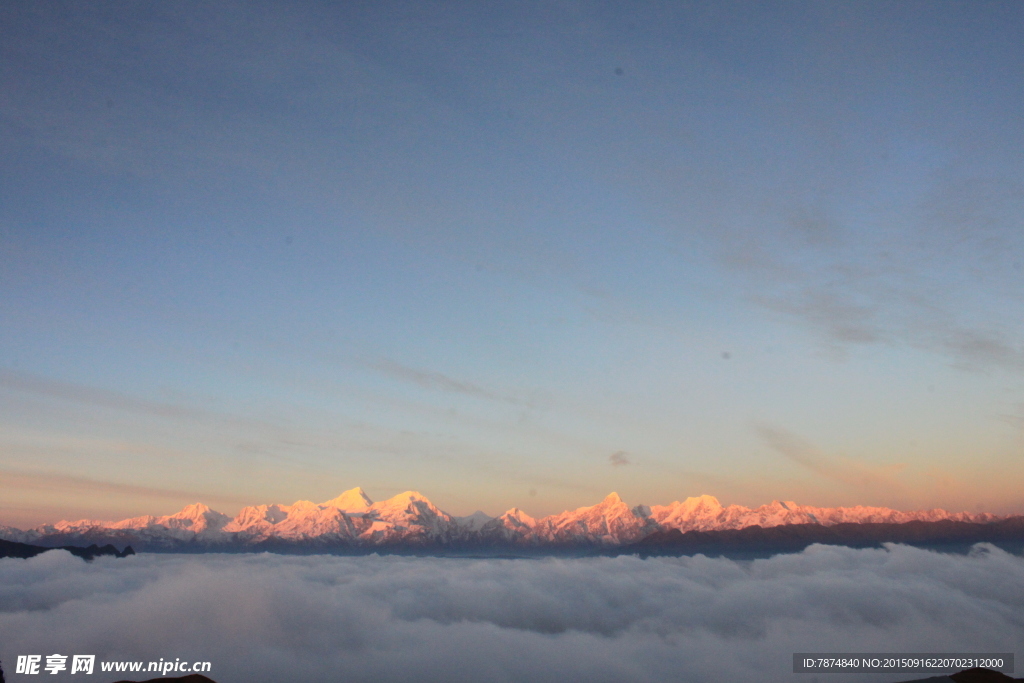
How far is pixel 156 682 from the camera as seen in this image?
154500mm

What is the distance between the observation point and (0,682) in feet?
491

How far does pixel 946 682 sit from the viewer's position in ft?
649

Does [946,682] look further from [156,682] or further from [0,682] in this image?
[0,682]

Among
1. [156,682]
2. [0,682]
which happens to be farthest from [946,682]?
[0,682]

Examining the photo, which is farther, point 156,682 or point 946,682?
point 946,682

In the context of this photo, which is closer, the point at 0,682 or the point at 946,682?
the point at 0,682

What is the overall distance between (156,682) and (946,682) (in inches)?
8528

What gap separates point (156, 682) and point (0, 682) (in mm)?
32846

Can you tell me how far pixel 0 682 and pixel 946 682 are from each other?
249m
